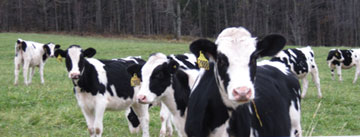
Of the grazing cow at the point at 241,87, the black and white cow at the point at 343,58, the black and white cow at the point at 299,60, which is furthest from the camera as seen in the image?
the black and white cow at the point at 343,58

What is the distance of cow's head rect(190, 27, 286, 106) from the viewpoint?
358 centimetres

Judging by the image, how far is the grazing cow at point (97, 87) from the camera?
7.65 m

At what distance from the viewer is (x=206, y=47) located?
13.5 ft

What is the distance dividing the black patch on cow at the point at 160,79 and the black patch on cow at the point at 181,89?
5.1 inches

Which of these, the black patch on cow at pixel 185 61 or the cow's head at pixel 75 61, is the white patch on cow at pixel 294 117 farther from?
the cow's head at pixel 75 61

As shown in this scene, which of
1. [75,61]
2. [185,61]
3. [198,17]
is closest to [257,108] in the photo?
[75,61]

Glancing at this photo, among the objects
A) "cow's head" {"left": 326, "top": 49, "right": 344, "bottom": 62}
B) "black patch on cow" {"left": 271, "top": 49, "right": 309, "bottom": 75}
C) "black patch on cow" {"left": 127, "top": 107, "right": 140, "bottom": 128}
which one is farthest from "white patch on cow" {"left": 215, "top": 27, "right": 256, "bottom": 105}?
"cow's head" {"left": 326, "top": 49, "right": 344, "bottom": 62}

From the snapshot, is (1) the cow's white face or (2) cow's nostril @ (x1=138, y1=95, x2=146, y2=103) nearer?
(2) cow's nostril @ (x1=138, y1=95, x2=146, y2=103)

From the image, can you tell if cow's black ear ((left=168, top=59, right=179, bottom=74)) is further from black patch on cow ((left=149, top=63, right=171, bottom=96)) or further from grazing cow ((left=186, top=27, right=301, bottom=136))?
grazing cow ((left=186, top=27, right=301, bottom=136))

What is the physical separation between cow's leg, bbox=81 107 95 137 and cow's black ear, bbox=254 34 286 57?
171 inches

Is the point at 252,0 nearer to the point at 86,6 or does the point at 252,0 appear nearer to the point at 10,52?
the point at 86,6

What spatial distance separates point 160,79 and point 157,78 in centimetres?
5

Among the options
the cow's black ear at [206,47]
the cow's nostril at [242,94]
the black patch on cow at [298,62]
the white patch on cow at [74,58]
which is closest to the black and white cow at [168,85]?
the white patch on cow at [74,58]

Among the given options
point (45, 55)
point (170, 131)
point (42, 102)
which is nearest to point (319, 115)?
point (170, 131)
